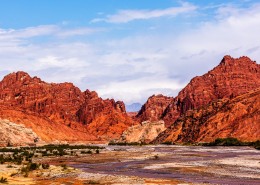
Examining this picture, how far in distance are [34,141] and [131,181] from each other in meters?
117

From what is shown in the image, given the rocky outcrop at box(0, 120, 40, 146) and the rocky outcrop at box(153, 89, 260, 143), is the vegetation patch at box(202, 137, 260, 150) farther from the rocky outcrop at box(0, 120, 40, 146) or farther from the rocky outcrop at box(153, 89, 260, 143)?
the rocky outcrop at box(0, 120, 40, 146)

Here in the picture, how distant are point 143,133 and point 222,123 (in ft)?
183

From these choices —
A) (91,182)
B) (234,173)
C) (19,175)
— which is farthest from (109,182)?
(234,173)

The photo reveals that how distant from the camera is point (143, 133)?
190 metres

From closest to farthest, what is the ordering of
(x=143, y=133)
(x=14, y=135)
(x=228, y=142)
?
(x=228, y=142) < (x=14, y=135) < (x=143, y=133)

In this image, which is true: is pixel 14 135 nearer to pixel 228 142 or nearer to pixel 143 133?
pixel 228 142

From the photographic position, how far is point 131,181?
33.8 m

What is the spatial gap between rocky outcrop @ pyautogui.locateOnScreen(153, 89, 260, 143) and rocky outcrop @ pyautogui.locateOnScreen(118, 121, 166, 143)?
1626cm

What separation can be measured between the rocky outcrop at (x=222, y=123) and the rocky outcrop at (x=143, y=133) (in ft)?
53.3

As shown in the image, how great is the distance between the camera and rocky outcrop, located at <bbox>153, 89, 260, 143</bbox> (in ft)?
420

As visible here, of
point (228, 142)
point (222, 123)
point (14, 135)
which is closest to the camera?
point (228, 142)

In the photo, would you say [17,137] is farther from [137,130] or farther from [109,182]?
[109,182]

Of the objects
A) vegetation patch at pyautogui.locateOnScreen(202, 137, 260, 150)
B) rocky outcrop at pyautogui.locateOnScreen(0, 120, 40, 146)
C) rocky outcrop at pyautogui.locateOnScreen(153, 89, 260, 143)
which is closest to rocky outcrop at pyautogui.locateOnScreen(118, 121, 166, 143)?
rocky outcrop at pyautogui.locateOnScreen(153, 89, 260, 143)

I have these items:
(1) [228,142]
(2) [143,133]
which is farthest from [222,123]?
(2) [143,133]
